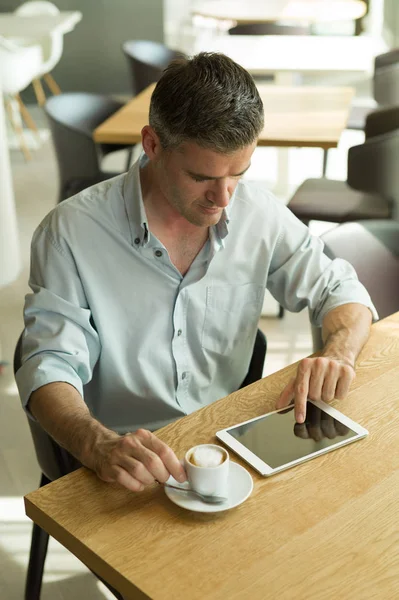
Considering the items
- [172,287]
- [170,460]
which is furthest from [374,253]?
[170,460]

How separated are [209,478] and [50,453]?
63 cm

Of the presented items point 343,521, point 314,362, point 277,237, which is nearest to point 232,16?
point 277,237

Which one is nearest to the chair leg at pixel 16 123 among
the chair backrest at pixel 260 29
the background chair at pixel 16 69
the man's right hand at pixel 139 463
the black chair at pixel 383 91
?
the background chair at pixel 16 69

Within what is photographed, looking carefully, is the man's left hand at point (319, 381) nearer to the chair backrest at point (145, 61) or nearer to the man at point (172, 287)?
the man at point (172, 287)

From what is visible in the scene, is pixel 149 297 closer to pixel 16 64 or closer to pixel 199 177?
pixel 199 177

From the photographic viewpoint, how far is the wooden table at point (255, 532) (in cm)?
127

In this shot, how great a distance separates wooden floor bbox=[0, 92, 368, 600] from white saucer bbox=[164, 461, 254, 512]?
107cm

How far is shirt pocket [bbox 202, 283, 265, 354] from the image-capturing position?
205cm

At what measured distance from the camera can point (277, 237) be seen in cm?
211

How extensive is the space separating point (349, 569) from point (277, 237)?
1000 millimetres

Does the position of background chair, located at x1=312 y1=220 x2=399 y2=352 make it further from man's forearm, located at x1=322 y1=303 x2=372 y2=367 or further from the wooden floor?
the wooden floor

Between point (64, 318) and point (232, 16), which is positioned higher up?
point (64, 318)

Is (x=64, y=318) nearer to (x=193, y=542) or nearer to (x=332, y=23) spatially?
(x=193, y=542)

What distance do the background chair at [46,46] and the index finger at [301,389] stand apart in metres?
5.33
